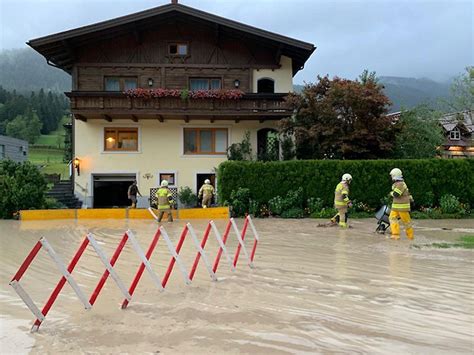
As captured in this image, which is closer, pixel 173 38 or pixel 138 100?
pixel 138 100

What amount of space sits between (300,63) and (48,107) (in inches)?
3953

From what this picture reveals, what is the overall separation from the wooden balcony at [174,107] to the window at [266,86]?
2.26 meters

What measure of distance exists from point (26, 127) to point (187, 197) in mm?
81790

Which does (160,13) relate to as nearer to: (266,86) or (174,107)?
(174,107)

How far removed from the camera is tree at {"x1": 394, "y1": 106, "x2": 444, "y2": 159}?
73.5 ft

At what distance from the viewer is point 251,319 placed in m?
5.24

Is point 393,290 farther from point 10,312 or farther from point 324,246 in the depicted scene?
point 10,312

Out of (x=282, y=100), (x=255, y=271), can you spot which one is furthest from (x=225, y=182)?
(x=255, y=271)

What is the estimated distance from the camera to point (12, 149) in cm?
4588

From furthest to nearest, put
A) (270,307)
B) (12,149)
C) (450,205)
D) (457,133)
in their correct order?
(457,133) < (12,149) < (450,205) < (270,307)

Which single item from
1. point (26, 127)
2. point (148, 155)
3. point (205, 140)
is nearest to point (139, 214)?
point (148, 155)

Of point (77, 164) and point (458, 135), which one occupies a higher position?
point (458, 135)

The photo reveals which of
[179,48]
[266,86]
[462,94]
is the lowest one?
[266,86]

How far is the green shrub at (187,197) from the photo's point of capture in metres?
23.5
